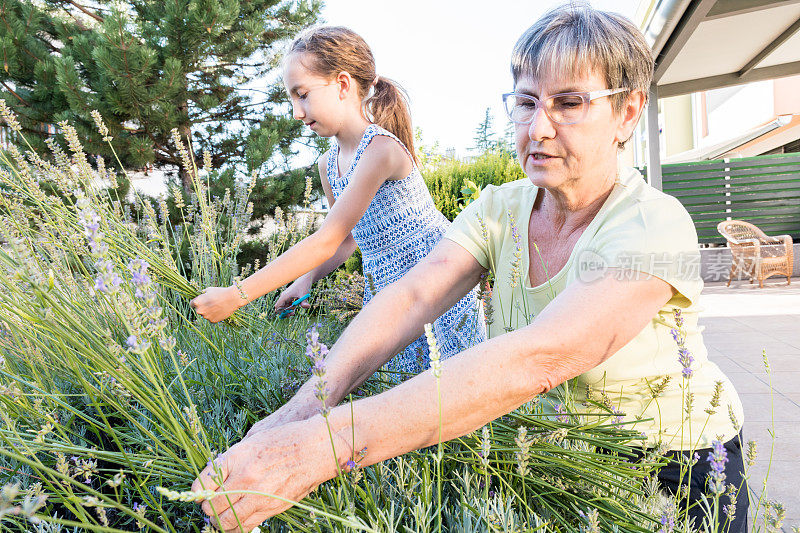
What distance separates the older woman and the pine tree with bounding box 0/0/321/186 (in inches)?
207

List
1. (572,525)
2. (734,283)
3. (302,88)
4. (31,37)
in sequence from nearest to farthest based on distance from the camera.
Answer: (572,525)
(302,88)
(31,37)
(734,283)

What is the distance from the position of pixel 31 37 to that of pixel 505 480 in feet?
24.1

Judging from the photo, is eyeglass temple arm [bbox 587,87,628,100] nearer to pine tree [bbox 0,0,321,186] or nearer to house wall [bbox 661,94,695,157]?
pine tree [bbox 0,0,321,186]

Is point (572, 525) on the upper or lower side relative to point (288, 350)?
lower

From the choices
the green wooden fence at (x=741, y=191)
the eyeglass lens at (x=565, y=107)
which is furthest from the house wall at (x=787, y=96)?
the eyeglass lens at (x=565, y=107)

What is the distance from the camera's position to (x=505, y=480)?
0.99 metres

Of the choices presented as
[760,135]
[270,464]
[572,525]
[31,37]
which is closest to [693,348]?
[572,525]

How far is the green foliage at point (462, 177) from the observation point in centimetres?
621

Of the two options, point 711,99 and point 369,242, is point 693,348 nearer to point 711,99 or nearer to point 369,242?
point 369,242

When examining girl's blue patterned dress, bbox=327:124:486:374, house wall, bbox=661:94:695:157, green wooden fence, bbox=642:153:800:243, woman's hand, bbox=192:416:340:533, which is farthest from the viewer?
house wall, bbox=661:94:695:157

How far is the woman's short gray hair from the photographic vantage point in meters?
1.37

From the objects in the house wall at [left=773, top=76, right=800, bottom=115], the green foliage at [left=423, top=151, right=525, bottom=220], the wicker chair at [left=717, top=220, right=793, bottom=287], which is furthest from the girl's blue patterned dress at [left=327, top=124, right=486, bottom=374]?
the house wall at [left=773, top=76, right=800, bottom=115]

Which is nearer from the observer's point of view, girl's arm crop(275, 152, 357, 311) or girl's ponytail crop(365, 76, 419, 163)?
girl's arm crop(275, 152, 357, 311)

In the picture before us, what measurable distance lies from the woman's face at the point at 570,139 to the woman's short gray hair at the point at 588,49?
0.09ft
